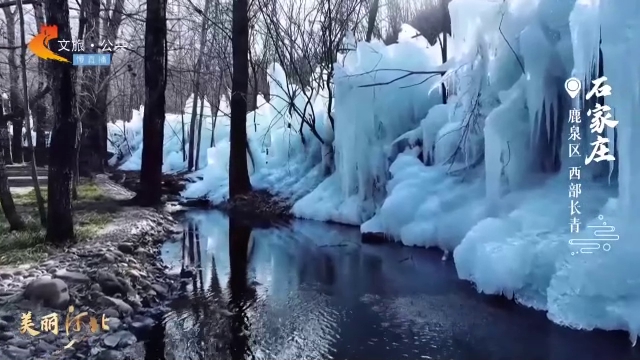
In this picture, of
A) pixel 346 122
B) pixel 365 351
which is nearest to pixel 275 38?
pixel 346 122

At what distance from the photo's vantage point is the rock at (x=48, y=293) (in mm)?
3639

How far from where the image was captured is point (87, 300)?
405 cm

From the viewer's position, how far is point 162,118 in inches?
353

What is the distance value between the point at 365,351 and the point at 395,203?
4.48m

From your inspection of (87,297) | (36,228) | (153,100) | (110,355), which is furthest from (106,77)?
(110,355)

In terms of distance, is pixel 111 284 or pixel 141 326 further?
pixel 111 284

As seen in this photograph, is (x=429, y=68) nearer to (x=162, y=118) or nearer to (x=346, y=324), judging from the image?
(x=162, y=118)

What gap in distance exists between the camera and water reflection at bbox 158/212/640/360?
3.77m

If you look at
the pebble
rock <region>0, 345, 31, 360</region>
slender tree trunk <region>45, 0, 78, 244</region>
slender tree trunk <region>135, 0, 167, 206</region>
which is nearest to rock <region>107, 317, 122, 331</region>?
the pebble

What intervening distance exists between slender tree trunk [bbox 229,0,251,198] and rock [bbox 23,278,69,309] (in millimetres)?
7719

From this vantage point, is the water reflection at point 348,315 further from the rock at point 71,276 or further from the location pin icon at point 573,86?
the location pin icon at point 573,86

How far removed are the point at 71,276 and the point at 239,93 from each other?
7.40 m

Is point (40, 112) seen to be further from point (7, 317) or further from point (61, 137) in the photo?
point (7, 317)

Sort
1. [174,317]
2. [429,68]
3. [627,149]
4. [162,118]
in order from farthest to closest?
[429,68]
[162,118]
[174,317]
[627,149]
